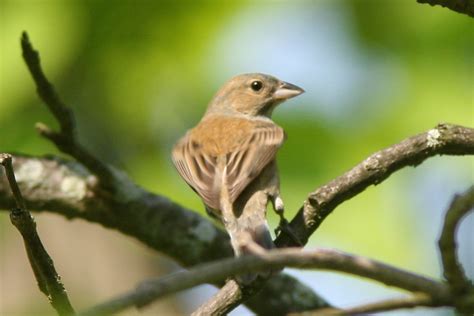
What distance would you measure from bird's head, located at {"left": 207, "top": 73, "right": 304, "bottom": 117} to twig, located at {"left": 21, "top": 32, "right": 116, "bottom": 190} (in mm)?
1425

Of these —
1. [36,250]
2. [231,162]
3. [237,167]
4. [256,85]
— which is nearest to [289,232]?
[237,167]

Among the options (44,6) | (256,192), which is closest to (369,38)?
(256,192)

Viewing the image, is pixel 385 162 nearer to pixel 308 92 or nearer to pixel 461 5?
pixel 461 5

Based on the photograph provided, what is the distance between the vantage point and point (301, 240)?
13.7 feet

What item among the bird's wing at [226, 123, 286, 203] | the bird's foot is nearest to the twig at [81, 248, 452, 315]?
the bird's foot

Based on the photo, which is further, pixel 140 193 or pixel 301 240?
pixel 140 193

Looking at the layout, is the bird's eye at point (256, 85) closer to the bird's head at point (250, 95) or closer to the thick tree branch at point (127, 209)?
the bird's head at point (250, 95)

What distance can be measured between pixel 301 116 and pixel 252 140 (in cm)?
60

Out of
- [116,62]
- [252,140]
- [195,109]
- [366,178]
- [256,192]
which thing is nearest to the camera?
[366,178]

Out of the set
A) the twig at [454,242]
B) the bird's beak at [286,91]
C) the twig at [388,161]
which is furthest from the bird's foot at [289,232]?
the bird's beak at [286,91]

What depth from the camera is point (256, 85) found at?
6.80 m

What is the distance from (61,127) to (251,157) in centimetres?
103

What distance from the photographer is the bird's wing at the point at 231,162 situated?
4.88 metres

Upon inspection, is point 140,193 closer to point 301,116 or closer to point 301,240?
point 301,116
